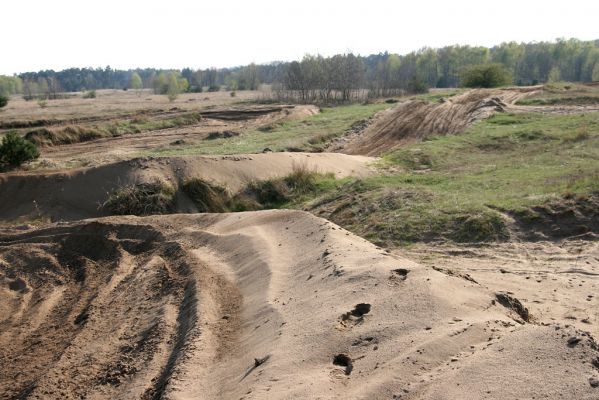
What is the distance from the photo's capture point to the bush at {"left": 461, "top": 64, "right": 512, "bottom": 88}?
50.6m

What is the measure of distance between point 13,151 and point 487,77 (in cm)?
4069

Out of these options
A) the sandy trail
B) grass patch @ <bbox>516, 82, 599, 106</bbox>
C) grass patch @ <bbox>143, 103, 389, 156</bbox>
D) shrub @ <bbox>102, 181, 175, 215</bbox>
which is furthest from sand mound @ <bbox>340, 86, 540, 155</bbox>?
shrub @ <bbox>102, 181, 175, 215</bbox>

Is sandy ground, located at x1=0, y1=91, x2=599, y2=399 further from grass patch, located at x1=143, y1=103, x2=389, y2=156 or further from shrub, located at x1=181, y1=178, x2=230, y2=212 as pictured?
grass patch, located at x1=143, y1=103, x2=389, y2=156

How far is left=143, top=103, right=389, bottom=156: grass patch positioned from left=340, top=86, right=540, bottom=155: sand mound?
1.28 metres

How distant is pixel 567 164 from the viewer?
600 inches

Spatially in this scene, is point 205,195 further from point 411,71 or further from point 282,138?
point 411,71

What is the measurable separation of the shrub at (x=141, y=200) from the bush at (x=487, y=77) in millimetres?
40687

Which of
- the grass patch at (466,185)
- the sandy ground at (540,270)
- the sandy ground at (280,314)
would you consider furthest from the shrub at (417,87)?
the sandy ground at (540,270)

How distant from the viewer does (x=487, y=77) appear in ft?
167

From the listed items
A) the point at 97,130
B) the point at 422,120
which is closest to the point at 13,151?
the point at 97,130

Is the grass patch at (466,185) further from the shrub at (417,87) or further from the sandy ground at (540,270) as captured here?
the shrub at (417,87)

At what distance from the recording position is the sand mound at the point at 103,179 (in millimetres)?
15953

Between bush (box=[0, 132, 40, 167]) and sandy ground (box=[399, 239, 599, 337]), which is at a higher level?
bush (box=[0, 132, 40, 167])

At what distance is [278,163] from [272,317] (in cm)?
1095
